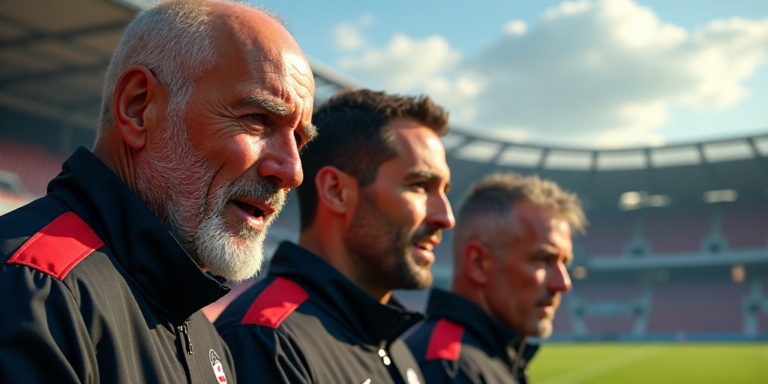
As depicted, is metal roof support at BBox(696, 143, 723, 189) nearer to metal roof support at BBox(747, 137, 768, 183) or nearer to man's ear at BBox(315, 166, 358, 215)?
metal roof support at BBox(747, 137, 768, 183)

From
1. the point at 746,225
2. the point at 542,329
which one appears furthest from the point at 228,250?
the point at 746,225

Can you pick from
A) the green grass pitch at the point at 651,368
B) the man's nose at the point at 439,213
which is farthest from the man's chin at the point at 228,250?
the green grass pitch at the point at 651,368

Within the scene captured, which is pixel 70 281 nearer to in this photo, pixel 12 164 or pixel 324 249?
pixel 324 249

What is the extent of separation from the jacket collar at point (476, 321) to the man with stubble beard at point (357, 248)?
25.7 inches

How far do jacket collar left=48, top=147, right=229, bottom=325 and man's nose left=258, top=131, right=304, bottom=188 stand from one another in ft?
1.01

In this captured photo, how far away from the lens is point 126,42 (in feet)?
5.23

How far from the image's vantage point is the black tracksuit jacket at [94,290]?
3.44ft

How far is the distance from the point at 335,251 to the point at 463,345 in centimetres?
116

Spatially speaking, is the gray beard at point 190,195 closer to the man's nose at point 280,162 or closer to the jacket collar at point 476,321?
the man's nose at point 280,162

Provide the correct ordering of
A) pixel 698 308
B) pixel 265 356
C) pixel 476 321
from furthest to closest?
pixel 698 308
pixel 476 321
pixel 265 356

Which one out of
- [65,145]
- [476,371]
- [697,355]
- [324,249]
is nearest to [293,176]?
[324,249]

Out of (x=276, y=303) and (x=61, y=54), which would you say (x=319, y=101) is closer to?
(x=61, y=54)

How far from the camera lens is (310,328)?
2287mm

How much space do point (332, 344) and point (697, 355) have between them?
986 inches
